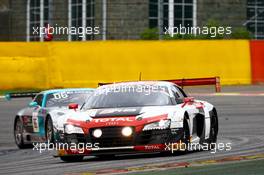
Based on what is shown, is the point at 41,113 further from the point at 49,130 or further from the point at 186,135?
the point at 186,135

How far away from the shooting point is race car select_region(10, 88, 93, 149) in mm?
18281

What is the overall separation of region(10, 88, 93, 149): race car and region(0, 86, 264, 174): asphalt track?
331mm

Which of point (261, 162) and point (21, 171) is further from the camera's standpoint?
point (21, 171)

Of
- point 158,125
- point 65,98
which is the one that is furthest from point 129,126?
point 65,98

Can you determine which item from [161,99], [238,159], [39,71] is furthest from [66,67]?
[238,159]

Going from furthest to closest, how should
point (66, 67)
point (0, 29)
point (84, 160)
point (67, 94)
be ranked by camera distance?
point (0, 29) < point (66, 67) < point (67, 94) < point (84, 160)

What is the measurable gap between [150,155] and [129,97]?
0.96 metres

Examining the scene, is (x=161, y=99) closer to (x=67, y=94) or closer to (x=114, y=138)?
(x=114, y=138)

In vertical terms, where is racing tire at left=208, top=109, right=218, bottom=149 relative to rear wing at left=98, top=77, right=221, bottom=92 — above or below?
above

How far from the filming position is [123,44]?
3350 centimetres

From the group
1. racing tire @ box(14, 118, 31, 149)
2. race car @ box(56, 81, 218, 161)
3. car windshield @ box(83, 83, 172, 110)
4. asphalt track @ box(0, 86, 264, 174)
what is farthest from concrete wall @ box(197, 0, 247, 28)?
race car @ box(56, 81, 218, 161)

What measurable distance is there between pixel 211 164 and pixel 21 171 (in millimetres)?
2581

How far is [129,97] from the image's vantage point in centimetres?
1447

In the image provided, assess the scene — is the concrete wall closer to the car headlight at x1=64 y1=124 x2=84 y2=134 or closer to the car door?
the car door
